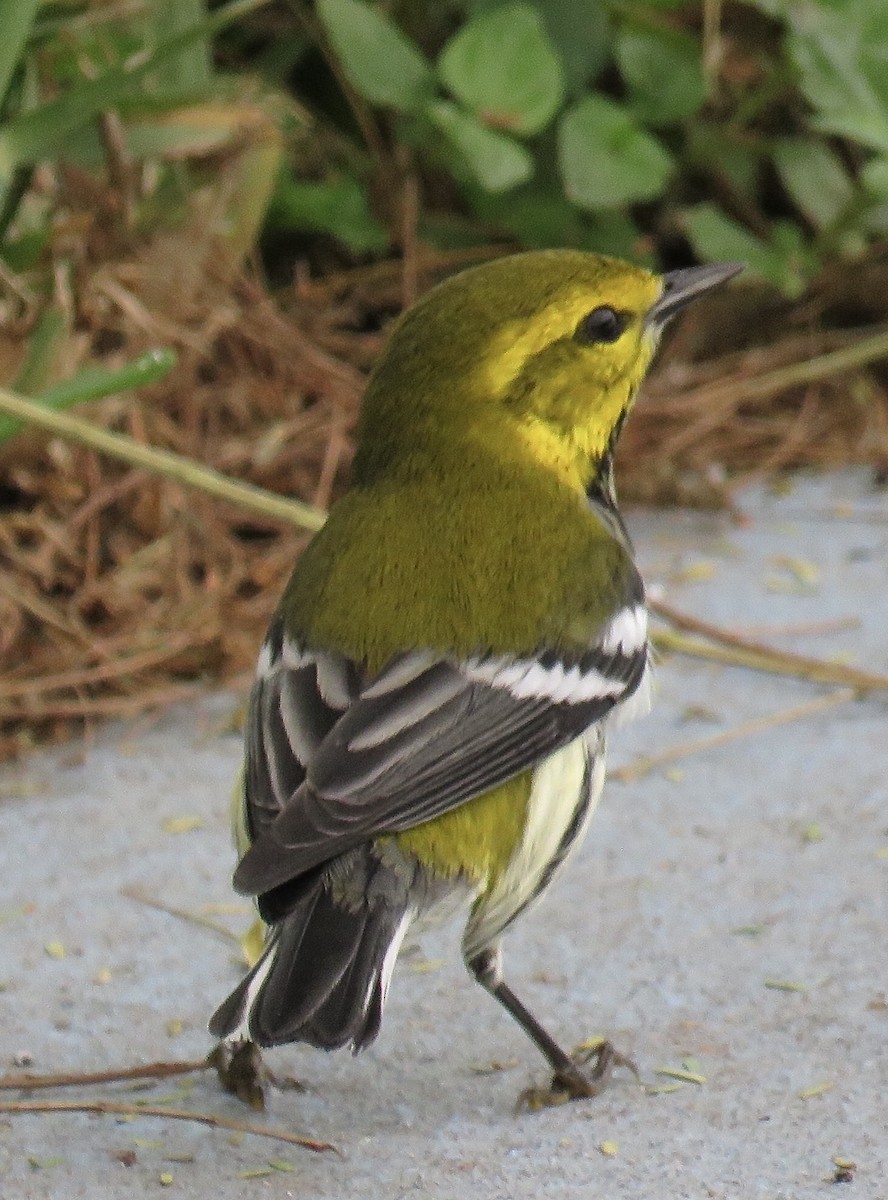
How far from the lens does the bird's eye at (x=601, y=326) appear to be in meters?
3.18

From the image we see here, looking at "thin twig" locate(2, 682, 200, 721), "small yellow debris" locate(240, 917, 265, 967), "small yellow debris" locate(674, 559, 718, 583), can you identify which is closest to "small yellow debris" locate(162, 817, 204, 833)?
"thin twig" locate(2, 682, 200, 721)

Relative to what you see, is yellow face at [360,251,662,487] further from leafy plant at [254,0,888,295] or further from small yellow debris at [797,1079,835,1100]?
leafy plant at [254,0,888,295]

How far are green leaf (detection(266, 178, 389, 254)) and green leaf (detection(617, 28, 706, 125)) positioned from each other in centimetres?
74

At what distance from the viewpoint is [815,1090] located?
2.69 m

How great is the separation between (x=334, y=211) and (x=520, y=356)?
7.25 feet

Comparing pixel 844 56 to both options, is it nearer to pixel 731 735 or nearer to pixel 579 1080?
pixel 731 735

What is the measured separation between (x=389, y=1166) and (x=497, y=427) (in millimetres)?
1168

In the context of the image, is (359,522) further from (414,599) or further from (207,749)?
(207,749)

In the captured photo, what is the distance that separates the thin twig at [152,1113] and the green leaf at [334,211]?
2918 mm

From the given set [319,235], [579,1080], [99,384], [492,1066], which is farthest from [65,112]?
[579,1080]

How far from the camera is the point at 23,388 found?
4070mm

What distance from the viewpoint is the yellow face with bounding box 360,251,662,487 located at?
123 inches

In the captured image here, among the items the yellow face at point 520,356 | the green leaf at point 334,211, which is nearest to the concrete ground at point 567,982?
the yellow face at point 520,356

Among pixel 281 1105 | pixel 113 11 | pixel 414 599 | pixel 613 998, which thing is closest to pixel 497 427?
pixel 414 599
